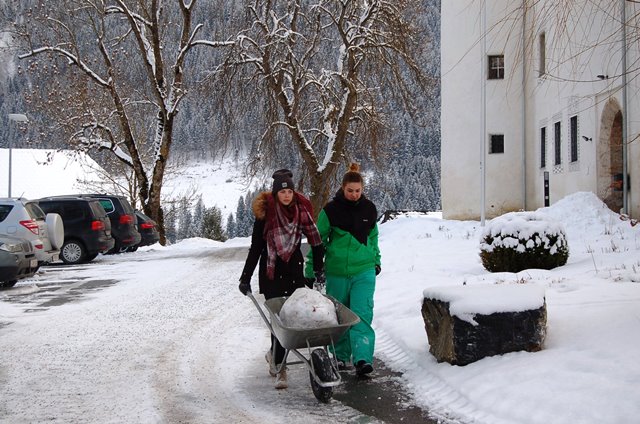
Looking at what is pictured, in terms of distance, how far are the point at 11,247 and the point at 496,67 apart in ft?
72.6

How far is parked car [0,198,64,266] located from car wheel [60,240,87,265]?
3024 millimetres

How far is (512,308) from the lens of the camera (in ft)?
22.5

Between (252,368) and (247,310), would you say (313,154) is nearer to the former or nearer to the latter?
(247,310)

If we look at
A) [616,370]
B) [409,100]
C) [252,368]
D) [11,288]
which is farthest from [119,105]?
[616,370]

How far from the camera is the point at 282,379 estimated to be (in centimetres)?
A: 689

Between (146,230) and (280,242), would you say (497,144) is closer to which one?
(146,230)

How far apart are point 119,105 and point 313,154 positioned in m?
8.42

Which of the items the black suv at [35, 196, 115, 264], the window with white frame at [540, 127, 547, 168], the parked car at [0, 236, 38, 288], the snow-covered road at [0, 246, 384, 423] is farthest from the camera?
the window with white frame at [540, 127, 547, 168]

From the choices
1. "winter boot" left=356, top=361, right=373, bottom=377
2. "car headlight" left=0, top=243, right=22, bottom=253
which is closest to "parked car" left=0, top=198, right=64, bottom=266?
"car headlight" left=0, top=243, right=22, bottom=253

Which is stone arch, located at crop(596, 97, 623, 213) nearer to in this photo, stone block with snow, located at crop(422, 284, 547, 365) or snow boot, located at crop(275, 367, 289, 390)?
stone block with snow, located at crop(422, 284, 547, 365)

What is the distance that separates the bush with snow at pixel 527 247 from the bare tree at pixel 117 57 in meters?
21.1

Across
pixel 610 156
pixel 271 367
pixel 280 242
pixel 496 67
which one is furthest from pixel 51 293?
pixel 496 67

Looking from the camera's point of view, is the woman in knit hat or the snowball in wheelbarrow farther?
the woman in knit hat

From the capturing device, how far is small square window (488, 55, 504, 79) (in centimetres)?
3186
